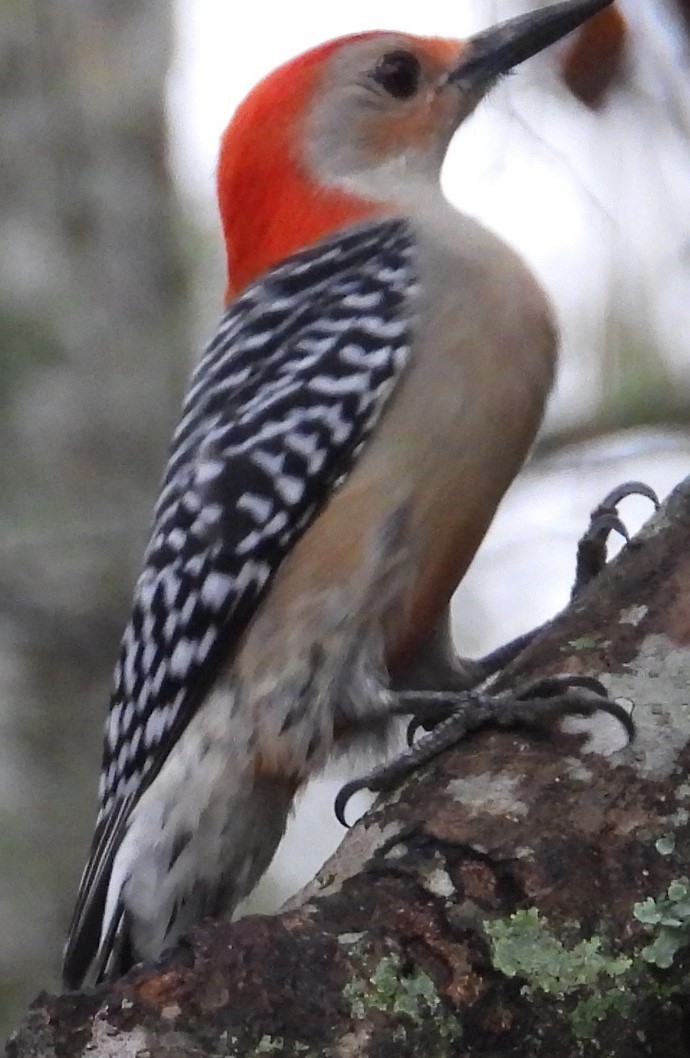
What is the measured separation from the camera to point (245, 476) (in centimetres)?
304

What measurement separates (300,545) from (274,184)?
1.32 m

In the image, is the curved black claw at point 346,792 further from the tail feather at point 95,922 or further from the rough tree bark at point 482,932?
the tail feather at point 95,922

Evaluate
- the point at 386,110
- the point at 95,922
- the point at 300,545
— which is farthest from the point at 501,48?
the point at 95,922

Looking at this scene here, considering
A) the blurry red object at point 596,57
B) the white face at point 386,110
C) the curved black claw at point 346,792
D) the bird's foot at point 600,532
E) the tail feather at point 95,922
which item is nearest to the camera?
the curved black claw at point 346,792

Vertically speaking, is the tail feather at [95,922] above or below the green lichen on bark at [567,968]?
below

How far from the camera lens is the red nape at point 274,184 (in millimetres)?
3707

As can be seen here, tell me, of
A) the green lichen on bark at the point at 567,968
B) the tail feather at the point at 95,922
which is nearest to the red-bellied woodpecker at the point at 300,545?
the tail feather at the point at 95,922

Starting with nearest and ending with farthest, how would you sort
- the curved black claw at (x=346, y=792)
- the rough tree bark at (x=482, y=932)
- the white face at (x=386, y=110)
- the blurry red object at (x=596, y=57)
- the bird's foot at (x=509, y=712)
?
the rough tree bark at (x=482, y=932), the bird's foot at (x=509, y=712), the curved black claw at (x=346, y=792), the blurry red object at (x=596, y=57), the white face at (x=386, y=110)

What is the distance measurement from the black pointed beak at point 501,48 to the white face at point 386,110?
31 millimetres

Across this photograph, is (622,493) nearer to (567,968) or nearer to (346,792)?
(346,792)

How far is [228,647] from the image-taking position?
288cm

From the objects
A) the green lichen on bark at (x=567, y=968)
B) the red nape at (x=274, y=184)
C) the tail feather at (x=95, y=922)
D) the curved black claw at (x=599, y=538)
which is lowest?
the tail feather at (x=95, y=922)

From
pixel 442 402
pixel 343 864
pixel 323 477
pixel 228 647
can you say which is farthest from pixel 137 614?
pixel 343 864

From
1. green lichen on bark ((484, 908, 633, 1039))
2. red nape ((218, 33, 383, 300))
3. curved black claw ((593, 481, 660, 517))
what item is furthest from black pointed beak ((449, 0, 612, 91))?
green lichen on bark ((484, 908, 633, 1039))
